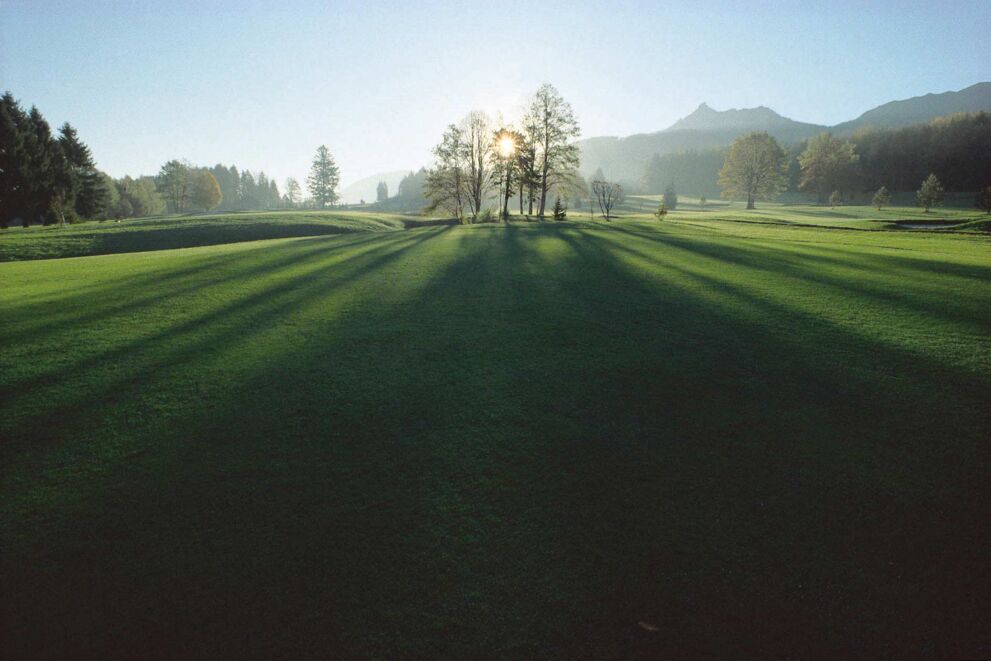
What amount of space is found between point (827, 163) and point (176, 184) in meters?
137

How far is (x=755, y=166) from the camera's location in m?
84.9

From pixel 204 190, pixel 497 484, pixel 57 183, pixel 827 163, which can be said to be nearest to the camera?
pixel 497 484

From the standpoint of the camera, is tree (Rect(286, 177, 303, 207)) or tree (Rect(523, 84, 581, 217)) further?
tree (Rect(286, 177, 303, 207))

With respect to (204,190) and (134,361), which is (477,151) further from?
(204,190)

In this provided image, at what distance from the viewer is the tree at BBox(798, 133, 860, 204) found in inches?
3435

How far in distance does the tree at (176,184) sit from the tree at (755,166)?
115597mm

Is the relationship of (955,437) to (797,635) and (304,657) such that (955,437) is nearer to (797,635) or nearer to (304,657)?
(797,635)

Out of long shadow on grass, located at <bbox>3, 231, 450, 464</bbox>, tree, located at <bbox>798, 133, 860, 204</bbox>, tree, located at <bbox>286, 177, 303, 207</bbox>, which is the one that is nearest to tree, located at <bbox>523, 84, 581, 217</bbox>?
long shadow on grass, located at <bbox>3, 231, 450, 464</bbox>

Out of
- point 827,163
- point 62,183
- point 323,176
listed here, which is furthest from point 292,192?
point 827,163

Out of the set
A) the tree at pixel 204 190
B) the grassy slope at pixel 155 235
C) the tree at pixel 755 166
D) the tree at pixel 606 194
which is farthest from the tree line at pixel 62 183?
the tree at pixel 755 166

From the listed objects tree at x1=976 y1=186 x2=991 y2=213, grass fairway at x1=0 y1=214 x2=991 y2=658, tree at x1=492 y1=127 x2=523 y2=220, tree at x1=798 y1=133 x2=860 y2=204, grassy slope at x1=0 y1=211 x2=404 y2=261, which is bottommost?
grass fairway at x1=0 y1=214 x2=991 y2=658

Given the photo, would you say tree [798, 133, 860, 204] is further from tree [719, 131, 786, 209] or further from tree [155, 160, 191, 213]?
tree [155, 160, 191, 213]

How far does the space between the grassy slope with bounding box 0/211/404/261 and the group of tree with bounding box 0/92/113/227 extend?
12.8m

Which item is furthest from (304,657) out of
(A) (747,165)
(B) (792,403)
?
(A) (747,165)
